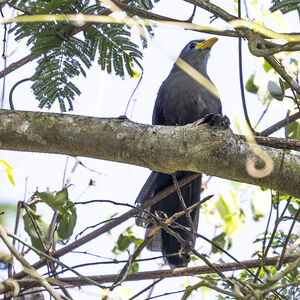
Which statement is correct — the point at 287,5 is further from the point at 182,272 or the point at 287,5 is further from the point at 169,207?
the point at 169,207

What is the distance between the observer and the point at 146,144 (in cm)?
266

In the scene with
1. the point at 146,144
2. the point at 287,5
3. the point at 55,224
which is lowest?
the point at 55,224

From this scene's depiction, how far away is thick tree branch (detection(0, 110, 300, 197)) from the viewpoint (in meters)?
2.58

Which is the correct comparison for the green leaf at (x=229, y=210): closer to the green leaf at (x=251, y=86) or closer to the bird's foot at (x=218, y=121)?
the green leaf at (x=251, y=86)

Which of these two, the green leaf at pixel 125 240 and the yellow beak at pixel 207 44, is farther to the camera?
the yellow beak at pixel 207 44

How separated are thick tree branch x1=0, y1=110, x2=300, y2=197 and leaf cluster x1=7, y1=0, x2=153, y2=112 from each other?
0.71m

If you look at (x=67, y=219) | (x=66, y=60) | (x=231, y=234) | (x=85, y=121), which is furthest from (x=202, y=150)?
(x=231, y=234)

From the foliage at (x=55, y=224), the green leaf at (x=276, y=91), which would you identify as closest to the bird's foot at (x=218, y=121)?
the green leaf at (x=276, y=91)

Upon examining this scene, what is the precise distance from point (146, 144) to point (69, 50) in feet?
3.48

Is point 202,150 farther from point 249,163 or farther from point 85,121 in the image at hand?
point 85,121

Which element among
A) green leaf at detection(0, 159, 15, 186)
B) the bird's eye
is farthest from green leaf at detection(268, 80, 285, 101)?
the bird's eye

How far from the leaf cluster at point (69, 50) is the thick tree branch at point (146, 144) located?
2.33 ft

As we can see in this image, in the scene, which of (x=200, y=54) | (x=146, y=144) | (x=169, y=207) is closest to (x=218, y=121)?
(x=146, y=144)

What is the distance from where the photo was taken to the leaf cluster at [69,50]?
329cm
